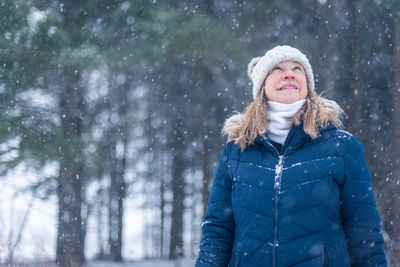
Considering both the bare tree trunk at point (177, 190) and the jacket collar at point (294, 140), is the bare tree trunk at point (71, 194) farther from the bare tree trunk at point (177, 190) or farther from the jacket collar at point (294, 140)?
the jacket collar at point (294, 140)

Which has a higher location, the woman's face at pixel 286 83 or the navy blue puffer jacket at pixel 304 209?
the woman's face at pixel 286 83

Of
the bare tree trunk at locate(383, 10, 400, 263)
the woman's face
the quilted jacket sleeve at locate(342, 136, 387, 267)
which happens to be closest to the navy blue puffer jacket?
the quilted jacket sleeve at locate(342, 136, 387, 267)

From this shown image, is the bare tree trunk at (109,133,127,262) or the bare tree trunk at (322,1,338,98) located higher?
the bare tree trunk at (322,1,338,98)

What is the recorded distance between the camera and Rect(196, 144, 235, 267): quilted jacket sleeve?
2285 mm

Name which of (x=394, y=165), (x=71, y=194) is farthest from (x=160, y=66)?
(x=394, y=165)

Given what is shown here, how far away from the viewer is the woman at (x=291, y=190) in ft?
6.57

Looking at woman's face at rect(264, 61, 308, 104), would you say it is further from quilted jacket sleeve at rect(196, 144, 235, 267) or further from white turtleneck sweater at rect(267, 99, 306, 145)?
quilted jacket sleeve at rect(196, 144, 235, 267)

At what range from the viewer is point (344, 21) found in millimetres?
11367

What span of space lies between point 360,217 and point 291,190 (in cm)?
33

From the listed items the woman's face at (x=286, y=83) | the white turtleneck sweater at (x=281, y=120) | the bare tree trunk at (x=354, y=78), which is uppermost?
the bare tree trunk at (x=354, y=78)

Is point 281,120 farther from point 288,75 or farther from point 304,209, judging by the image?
point 304,209

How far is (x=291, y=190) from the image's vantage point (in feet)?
6.86

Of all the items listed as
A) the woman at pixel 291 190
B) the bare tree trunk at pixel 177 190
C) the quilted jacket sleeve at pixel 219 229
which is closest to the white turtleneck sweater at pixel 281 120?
the woman at pixel 291 190

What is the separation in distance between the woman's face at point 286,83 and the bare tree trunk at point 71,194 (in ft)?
26.7
